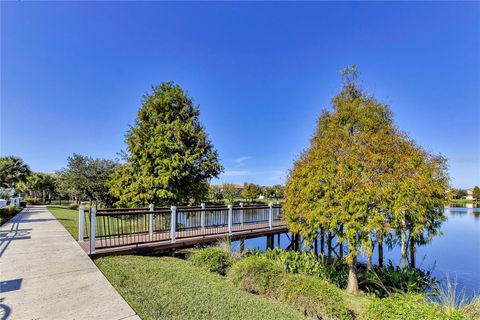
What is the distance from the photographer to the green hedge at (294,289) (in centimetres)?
420

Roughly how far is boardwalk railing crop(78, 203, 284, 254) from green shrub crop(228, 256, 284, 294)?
349 cm

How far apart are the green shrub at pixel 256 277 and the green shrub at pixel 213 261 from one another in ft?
2.89

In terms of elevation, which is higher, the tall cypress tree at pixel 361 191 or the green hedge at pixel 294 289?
the tall cypress tree at pixel 361 191

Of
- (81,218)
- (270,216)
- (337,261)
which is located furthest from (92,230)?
(337,261)

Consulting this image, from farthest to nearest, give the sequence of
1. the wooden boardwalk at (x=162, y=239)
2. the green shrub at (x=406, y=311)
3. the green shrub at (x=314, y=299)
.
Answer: the wooden boardwalk at (x=162, y=239) → the green shrub at (x=314, y=299) → the green shrub at (x=406, y=311)

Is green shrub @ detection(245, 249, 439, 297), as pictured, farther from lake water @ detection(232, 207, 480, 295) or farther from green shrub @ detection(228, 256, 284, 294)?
green shrub @ detection(228, 256, 284, 294)

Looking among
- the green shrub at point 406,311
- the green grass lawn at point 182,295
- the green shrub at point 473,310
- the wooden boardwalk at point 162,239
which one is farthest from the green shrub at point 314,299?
the wooden boardwalk at point 162,239

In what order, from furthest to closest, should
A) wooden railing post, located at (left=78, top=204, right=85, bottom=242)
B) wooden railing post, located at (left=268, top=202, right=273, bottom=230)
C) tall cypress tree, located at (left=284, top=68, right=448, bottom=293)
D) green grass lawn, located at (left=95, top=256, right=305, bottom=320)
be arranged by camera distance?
wooden railing post, located at (left=268, top=202, right=273, bottom=230) < wooden railing post, located at (left=78, top=204, right=85, bottom=242) < tall cypress tree, located at (left=284, top=68, right=448, bottom=293) < green grass lawn, located at (left=95, top=256, right=305, bottom=320)

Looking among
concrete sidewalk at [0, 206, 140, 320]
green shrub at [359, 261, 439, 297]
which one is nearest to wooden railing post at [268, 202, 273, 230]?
green shrub at [359, 261, 439, 297]

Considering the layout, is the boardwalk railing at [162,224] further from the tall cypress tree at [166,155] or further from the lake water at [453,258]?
the tall cypress tree at [166,155]

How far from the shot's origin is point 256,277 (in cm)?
507

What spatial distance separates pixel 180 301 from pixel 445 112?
2105cm

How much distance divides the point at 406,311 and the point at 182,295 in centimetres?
329

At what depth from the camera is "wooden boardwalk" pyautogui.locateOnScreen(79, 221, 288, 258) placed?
7.09 m
